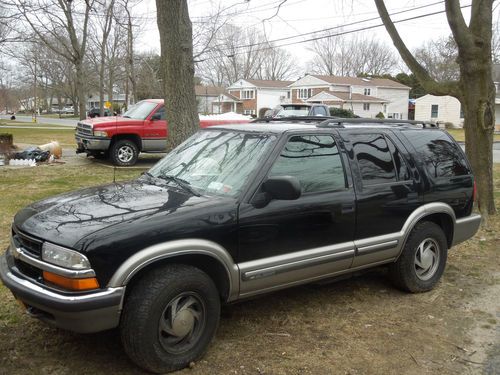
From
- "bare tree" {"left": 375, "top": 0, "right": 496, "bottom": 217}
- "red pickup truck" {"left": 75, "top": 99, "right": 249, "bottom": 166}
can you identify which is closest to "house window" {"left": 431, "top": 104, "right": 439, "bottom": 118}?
"red pickup truck" {"left": 75, "top": 99, "right": 249, "bottom": 166}

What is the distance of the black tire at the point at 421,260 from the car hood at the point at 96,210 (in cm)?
221

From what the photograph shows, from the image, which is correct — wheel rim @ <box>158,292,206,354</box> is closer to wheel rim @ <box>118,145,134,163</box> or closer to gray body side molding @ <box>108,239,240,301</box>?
gray body side molding @ <box>108,239,240,301</box>

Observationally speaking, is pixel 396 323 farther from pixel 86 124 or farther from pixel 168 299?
pixel 86 124

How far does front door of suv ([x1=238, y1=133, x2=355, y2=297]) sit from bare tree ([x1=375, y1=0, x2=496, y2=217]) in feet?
14.9

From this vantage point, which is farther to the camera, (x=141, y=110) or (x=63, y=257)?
(x=141, y=110)

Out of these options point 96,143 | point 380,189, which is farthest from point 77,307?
point 96,143

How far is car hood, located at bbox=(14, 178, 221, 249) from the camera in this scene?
306cm

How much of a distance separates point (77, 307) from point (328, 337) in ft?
6.40

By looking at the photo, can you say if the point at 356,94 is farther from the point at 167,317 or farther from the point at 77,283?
the point at 77,283

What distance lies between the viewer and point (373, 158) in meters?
4.46

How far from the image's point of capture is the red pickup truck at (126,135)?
12812 millimetres

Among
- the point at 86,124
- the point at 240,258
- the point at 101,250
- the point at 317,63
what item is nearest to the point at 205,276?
the point at 240,258

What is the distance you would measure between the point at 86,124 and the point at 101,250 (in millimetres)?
11048

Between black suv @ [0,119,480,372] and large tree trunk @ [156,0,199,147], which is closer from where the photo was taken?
black suv @ [0,119,480,372]
